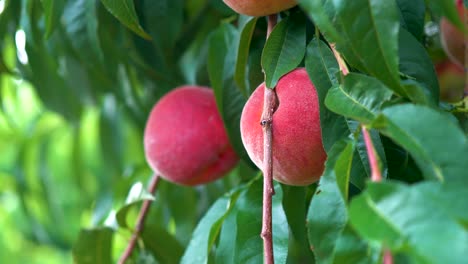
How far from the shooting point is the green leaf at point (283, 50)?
723 millimetres

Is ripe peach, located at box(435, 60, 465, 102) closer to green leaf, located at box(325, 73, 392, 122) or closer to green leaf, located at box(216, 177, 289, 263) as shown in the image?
green leaf, located at box(216, 177, 289, 263)

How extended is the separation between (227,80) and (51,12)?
10.2 inches

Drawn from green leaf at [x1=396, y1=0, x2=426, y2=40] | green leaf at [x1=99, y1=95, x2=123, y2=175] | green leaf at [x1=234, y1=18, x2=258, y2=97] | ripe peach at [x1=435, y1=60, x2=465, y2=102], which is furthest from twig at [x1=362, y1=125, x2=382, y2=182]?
green leaf at [x1=99, y1=95, x2=123, y2=175]

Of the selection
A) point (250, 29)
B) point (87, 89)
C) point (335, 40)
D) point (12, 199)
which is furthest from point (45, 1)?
point (12, 199)

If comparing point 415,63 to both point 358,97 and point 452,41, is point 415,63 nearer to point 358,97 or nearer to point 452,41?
point 358,97

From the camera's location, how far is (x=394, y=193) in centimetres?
44

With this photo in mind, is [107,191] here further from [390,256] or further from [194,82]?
[390,256]

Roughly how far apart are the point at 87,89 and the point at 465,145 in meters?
1.03

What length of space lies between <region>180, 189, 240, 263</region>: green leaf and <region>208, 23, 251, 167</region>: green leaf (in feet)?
0.32

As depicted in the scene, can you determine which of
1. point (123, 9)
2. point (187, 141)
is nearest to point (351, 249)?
point (123, 9)

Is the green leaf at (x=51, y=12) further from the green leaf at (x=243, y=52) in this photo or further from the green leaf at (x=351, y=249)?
the green leaf at (x=351, y=249)

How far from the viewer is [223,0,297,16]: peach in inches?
29.2

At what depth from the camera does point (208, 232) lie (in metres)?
0.88

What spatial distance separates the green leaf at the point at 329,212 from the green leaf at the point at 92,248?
23.7 inches
